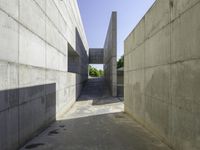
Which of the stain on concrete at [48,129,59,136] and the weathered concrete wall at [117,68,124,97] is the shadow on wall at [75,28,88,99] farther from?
the stain on concrete at [48,129,59,136]

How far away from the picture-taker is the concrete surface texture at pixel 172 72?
12.8 feet

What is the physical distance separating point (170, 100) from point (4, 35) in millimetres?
3824

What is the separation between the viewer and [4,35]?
4.07 metres

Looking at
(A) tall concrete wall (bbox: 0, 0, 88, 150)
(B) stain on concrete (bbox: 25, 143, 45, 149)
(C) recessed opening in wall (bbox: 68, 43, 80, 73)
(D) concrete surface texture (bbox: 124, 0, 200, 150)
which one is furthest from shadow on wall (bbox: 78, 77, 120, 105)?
(B) stain on concrete (bbox: 25, 143, 45, 149)

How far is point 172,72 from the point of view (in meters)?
4.94

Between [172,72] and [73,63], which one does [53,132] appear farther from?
[73,63]

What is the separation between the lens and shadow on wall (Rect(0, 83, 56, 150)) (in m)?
4.07

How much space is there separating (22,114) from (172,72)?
3.57m

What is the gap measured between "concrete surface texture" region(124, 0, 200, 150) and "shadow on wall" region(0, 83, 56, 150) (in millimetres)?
3396

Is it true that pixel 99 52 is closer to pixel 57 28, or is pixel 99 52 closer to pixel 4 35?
pixel 57 28

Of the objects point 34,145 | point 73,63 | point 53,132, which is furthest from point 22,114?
point 73,63

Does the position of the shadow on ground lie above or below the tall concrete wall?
below

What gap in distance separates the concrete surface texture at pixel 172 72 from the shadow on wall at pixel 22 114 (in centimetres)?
340

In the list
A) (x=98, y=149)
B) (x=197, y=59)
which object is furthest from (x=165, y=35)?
(x=98, y=149)
